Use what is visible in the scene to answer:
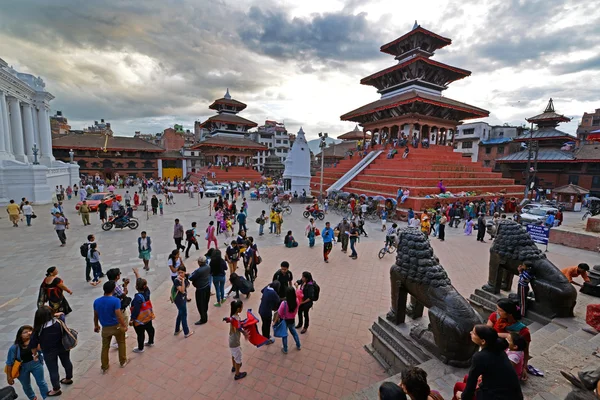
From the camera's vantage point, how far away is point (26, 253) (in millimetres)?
9562

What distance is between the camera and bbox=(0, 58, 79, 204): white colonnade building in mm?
20263

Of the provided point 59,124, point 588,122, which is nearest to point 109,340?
point 588,122

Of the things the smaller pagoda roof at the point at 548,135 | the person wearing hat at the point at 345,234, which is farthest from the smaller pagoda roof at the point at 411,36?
the person wearing hat at the point at 345,234

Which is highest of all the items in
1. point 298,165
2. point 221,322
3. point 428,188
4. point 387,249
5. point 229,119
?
point 229,119

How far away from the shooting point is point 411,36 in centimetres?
2797

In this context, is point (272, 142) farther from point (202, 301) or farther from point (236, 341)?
point (236, 341)

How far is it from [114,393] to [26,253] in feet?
29.4

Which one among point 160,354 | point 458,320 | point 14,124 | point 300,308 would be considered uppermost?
point 14,124

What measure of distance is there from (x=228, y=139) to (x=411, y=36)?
2828 centimetres

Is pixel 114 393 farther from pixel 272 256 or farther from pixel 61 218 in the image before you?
pixel 61 218

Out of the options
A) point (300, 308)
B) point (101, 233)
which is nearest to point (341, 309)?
point (300, 308)

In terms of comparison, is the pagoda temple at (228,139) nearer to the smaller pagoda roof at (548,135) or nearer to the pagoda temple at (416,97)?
the pagoda temple at (416,97)

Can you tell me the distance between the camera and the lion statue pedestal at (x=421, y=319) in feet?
12.0

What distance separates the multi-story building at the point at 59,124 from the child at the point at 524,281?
75373 mm
